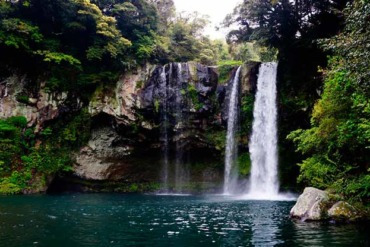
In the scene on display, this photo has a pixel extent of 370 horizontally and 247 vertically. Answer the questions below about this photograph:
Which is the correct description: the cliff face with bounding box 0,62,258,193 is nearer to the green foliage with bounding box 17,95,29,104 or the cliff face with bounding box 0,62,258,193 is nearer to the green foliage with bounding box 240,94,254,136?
the green foliage with bounding box 17,95,29,104

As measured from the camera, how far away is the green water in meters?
9.27

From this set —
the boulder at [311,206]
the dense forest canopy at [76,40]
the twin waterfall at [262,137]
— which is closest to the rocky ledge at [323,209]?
the boulder at [311,206]

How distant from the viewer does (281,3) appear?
22.8 meters

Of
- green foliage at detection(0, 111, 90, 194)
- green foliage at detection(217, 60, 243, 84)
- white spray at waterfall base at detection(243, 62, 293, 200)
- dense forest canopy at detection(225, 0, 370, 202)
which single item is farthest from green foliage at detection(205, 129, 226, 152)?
green foliage at detection(0, 111, 90, 194)

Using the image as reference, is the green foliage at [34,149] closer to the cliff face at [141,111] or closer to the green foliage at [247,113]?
the cliff face at [141,111]

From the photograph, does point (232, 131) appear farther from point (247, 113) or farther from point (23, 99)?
point (23, 99)

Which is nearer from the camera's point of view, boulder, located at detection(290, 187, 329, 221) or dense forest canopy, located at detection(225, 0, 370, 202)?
dense forest canopy, located at detection(225, 0, 370, 202)

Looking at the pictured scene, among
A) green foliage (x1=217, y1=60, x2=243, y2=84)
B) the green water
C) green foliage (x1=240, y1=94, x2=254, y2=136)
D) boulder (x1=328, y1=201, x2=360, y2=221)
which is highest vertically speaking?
green foliage (x1=217, y1=60, x2=243, y2=84)

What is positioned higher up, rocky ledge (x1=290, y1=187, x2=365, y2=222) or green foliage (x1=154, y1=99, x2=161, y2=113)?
green foliage (x1=154, y1=99, x2=161, y2=113)

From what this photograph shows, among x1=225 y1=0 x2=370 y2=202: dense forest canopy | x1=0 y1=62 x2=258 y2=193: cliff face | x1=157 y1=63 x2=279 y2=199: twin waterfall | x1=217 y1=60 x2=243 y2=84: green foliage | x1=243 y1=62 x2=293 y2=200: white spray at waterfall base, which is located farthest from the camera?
x1=217 y1=60 x2=243 y2=84: green foliage

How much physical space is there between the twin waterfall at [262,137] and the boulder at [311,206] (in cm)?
1101

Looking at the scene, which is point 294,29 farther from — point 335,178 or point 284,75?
point 335,178

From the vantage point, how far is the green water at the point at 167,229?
9.27 m

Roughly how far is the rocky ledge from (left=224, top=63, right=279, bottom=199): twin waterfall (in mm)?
11116
